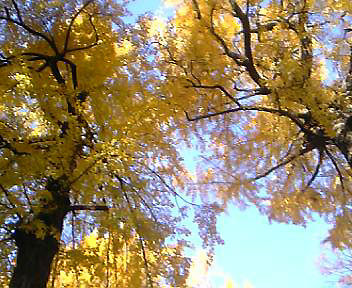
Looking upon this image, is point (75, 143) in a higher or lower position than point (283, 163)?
lower

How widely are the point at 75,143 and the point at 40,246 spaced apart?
0.80 m

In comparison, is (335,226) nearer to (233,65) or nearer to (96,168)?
(233,65)

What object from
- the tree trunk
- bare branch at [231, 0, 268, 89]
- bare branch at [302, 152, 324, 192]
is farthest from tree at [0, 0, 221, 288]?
bare branch at [302, 152, 324, 192]

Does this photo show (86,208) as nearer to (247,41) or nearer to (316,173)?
(247,41)

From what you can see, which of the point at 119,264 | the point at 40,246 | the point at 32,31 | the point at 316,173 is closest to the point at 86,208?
the point at 40,246

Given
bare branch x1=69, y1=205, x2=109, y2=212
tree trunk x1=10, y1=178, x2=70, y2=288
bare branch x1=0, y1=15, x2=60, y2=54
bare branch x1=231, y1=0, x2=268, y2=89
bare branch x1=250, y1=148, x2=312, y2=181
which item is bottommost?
tree trunk x1=10, y1=178, x2=70, y2=288

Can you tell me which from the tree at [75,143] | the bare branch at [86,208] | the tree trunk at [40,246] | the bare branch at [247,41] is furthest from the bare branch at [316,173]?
the tree trunk at [40,246]

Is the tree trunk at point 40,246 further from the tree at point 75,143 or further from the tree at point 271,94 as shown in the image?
the tree at point 271,94

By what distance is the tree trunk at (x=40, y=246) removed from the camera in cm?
363

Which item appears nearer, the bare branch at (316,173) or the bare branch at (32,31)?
the bare branch at (32,31)

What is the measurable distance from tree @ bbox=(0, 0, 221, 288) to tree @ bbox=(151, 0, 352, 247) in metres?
0.69

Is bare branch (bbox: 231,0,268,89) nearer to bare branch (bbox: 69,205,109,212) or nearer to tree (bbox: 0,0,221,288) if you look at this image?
tree (bbox: 0,0,221,288)

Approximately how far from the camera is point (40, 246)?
3754 mm

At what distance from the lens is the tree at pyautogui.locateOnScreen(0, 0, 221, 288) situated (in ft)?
11.2
